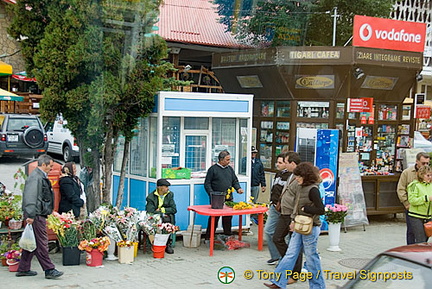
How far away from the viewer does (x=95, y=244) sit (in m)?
7.91

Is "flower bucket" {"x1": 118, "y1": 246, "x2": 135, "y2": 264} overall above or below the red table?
below

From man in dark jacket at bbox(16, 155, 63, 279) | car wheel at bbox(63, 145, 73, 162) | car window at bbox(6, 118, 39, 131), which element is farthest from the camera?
car wheel at bbox(63, 145, 73, 162)

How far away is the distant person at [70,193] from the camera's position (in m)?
8.59

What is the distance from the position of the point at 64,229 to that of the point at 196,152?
3.24 metres

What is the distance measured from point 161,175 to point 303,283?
331 cm

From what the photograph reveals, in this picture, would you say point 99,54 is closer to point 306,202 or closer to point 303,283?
point 306,202

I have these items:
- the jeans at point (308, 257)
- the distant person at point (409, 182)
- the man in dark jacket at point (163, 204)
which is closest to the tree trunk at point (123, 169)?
the man in dark jacket at point (163, 204)

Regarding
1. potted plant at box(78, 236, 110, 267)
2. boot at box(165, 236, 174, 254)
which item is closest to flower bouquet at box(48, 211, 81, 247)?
potted plant at box(78, 236, 110, 267)

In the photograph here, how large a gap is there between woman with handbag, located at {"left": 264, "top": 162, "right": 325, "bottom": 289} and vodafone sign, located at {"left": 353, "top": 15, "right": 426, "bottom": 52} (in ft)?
17.0

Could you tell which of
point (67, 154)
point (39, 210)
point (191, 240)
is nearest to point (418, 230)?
point (191, 240)

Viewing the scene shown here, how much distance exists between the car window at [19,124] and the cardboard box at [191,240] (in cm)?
1182

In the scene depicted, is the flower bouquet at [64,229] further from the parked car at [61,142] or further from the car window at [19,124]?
the car window at [19,124]

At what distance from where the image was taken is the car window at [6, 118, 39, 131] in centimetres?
1933

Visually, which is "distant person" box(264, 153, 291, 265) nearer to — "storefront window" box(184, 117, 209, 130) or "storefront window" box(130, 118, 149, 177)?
"storefront window" box(184, 117, 209, 130)
